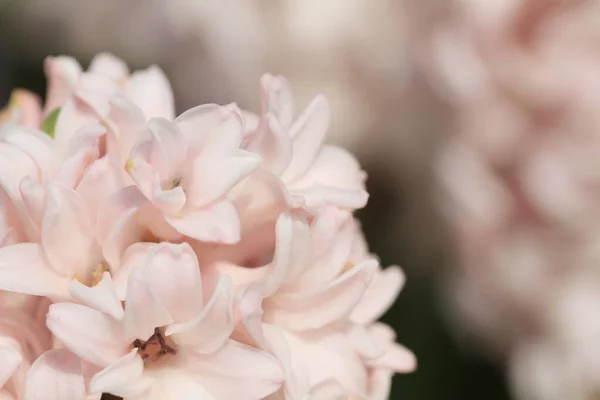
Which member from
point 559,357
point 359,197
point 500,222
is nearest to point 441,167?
point 500,222

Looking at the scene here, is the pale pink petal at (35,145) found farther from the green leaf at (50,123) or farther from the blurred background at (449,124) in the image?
the blurred background at (449,124)

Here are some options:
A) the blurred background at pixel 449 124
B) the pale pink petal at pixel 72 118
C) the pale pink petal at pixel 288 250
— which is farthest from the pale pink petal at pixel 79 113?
the blurred background at pixel 449 124

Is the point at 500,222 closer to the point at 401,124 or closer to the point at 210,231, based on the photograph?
the point at 401,124

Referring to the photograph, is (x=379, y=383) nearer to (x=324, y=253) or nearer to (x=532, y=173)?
(x=324, y=253)

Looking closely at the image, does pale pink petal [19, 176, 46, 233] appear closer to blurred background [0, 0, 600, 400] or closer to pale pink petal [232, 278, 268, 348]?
pale pink petal [232, 278, 268, 348]

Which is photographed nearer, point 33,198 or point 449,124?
point 33,198

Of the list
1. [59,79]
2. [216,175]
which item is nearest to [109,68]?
[59,79]
